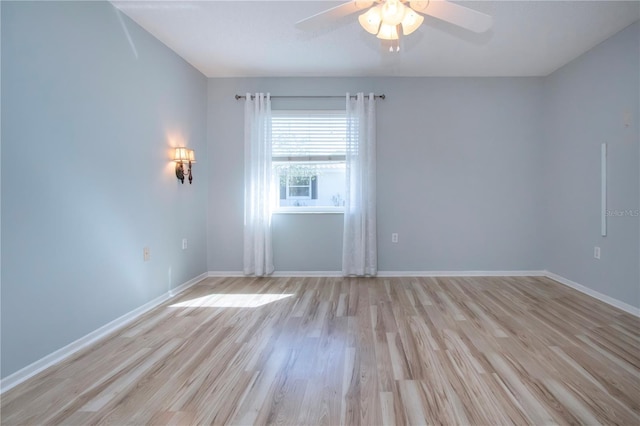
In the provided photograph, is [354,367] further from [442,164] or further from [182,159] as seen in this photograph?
[442,164]

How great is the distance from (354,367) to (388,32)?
86.7 inches

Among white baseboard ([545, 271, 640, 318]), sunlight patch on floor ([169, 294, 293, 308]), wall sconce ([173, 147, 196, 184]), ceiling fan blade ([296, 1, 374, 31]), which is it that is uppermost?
ceiling fan blade ([296, 1, 374, 31])

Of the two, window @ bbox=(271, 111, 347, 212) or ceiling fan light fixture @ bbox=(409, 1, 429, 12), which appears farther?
window @ bbox=(271, 111, 347, 212)

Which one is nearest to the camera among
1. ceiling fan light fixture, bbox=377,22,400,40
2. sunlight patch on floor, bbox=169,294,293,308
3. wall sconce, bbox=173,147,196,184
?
ceiling fan light fixture, bbox=377,22,400,40

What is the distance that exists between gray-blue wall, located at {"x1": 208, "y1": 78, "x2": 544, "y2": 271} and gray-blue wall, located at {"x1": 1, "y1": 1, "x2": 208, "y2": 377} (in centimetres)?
92

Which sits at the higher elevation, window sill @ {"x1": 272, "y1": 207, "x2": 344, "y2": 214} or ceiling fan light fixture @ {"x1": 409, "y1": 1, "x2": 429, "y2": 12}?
ceiling fan light fixture @ {"x1": 409, "y1": 1, "x2": 429, "y2": 12}

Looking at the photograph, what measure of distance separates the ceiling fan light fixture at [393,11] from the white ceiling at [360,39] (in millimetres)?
736

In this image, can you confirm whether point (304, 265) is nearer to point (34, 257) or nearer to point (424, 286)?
point (424, 286)

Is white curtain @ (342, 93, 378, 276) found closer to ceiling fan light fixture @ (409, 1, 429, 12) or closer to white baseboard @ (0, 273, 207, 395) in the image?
ceiling fan light fixture @ (409, 1, 429, 12)

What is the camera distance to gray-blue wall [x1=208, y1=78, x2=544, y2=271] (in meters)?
3.77

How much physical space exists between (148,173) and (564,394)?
3.45m

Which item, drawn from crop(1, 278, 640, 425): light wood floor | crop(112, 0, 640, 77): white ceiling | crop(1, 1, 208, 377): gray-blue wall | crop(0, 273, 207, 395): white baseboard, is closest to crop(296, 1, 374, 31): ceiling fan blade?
crop(112, 0, 640, 77): white ceiling

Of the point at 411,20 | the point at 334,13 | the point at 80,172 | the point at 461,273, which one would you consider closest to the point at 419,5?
the point at 411,20

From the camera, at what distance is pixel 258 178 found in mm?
3736
